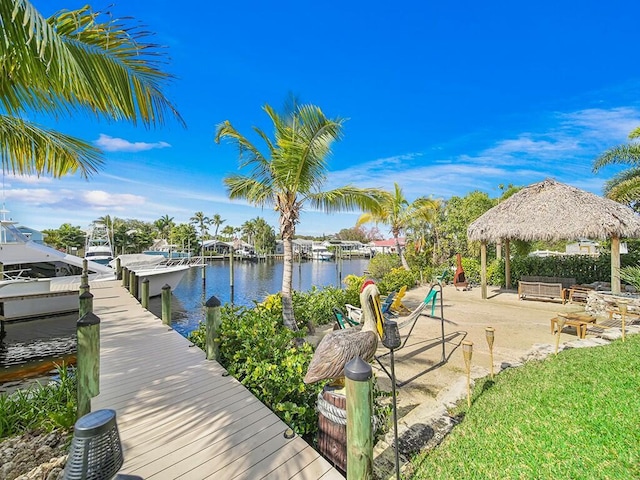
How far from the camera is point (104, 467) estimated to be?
3.87ft

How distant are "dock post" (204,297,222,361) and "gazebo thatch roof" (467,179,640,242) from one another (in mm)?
9866

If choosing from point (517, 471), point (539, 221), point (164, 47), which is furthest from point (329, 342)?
point (539, 221)

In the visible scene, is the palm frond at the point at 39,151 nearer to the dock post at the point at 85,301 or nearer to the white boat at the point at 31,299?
the dock post at the point at 85,301

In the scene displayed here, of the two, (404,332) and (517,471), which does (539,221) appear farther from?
(517,471)

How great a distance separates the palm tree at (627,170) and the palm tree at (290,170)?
32.3 ft

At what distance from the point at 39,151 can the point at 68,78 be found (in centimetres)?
200

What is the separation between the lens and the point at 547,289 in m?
9.83

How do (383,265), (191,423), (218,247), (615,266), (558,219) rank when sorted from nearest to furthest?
(191,423) < (615,266) < (558,219) < (383,265) < (218,247)

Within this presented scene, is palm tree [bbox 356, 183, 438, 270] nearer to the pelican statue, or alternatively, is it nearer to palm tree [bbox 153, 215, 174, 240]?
the pelican statue

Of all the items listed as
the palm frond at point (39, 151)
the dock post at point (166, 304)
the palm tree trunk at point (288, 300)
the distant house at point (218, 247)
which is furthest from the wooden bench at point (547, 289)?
the distant house at point (218, 247)

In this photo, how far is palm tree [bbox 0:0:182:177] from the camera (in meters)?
2.02

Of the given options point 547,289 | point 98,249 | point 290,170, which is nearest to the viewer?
point 290,170

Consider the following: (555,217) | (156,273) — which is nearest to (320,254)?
(156,273)

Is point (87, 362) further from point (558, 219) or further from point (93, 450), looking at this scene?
point (558, 219)
